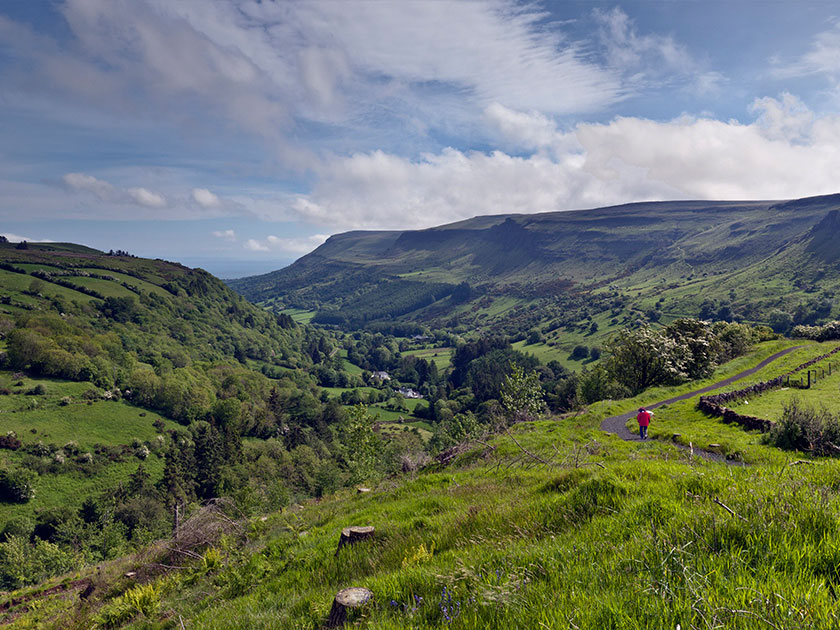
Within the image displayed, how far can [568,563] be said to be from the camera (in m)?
3.94

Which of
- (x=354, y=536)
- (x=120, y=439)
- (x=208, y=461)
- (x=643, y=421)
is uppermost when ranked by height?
(x=354, y=536)

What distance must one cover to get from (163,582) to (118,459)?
418 ft

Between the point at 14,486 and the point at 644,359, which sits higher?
the point at 644,359

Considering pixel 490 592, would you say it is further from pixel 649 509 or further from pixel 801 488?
pixel 801 488

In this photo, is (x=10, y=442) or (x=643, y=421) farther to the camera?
(x=10, y=442)

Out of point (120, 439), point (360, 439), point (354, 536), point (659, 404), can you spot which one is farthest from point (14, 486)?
point (659, 404)

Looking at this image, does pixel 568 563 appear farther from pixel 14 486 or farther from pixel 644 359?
pixel 14 486

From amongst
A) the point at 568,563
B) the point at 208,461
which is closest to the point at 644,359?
the point at 568,563

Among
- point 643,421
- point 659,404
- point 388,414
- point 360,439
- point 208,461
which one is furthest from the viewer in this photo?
point 388,414

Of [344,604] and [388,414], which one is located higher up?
[344,604]

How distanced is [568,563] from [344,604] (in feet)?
8.54

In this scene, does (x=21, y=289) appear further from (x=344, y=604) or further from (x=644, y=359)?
(x=344, y=604)

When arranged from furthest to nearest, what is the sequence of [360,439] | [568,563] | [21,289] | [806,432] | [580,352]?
[580,352], [21,289], [360,439], [806,432], [568,563]

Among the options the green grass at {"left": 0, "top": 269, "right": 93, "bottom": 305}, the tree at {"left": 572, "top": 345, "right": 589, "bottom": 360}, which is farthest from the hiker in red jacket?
the green grass at {"left": 0, "top": 269, "right": 93, "bottom": 305}
